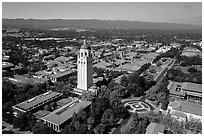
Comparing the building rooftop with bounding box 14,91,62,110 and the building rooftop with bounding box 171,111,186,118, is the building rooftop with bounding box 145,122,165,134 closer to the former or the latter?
the building rooftop with bounding box 171,111,186,118

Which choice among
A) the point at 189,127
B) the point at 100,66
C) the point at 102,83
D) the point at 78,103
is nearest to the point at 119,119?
the point at 78,103

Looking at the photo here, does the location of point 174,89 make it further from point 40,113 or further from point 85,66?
point 40,113

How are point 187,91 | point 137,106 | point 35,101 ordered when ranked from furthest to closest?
point 187,91 → point 137,106 → point 35,101

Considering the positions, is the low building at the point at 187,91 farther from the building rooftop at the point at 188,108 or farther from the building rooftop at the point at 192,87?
the building rooftop at the point at 188,108

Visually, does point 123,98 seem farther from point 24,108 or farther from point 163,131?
point 24,108

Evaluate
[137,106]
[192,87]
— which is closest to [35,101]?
[137,106]

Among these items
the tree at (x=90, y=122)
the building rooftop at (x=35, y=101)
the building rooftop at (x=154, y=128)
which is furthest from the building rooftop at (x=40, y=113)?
the building rooftop at (x=154, y=128)
